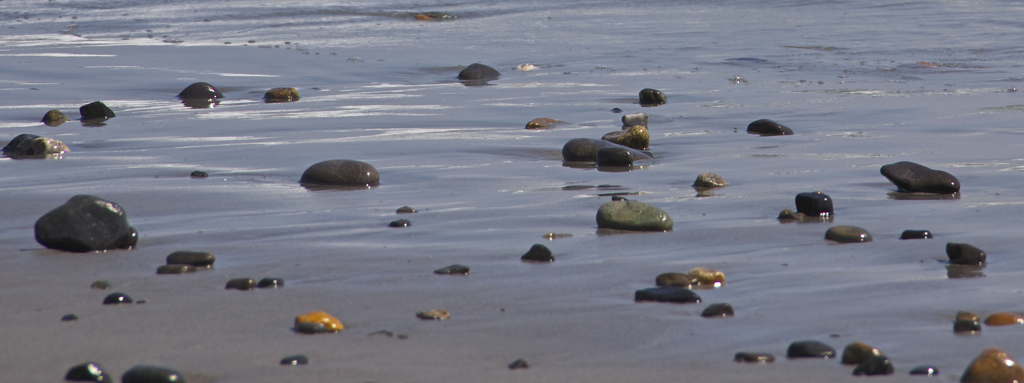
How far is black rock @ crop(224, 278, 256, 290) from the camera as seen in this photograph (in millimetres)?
2639

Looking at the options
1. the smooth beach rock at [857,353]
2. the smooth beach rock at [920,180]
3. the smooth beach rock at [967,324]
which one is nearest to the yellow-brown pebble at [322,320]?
the smooth beach rock at [857,353]

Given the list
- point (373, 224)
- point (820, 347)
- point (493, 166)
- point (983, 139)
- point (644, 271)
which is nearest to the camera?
point (820, 347)

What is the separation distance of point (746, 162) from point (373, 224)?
217cm

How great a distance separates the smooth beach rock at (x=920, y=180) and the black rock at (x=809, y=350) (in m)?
2.19

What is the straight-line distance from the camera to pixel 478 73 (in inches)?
358

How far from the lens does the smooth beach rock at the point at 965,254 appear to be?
2.83 meters

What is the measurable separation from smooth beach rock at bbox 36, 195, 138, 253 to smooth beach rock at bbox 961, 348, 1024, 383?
2463mm

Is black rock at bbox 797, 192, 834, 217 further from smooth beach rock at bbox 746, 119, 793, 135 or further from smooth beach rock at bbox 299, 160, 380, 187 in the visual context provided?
smooth beach rock at bbox 746, 119, 793, 135

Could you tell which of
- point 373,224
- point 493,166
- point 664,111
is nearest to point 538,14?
point 664,111

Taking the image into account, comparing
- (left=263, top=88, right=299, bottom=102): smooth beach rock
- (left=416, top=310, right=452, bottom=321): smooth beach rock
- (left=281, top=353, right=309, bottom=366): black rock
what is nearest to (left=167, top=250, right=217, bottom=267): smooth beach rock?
(left=416, top=310, right=452, bottom=321): smooth beach rock

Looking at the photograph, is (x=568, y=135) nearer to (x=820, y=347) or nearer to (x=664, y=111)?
(x=664, y=111)

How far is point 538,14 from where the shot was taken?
1655 centimetres

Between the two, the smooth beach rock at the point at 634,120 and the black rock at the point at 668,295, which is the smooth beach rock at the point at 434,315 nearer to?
the black rock at the point at 668,295

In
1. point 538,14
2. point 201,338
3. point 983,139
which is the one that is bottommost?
point 201,338
